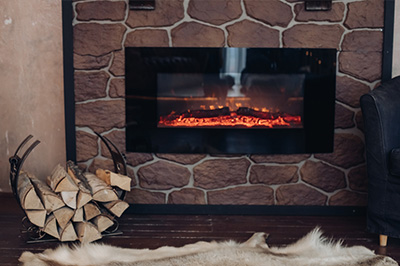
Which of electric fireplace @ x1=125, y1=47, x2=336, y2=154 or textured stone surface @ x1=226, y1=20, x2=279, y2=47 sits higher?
textured stone surface @ x1=226, y1=20, x2=279, y2=47

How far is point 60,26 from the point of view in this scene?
3.36 metres

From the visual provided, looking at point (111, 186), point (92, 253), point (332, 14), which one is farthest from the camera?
point (332, 14)

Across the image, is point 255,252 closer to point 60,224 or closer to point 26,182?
point 60,224

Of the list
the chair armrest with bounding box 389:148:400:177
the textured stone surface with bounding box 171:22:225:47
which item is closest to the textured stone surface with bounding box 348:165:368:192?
the chair armrest with bounding box 389:148:400:177

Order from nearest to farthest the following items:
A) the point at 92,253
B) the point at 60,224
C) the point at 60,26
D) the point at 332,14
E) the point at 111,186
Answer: the point at 92,253 → the point at 60,224 → the point at 111,186 → the point at 332,14 → the point at 60,26

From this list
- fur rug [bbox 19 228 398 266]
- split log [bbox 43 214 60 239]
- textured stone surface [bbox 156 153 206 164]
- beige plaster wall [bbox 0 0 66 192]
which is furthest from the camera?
beige plaster wall [bbox 0 0 66 192]

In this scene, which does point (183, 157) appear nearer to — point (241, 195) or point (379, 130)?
point (241, 195)

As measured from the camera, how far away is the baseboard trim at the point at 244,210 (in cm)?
323

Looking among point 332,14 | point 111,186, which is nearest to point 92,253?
point 111,186

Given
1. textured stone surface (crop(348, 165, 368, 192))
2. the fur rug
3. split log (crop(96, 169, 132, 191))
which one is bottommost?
the fur rug

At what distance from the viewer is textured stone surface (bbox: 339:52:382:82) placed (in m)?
3.14

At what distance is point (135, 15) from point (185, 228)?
141 centimetres

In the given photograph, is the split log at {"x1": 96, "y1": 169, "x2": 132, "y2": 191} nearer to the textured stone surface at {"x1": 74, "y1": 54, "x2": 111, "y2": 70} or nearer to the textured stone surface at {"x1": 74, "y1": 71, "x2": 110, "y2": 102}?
the textured stone surface at {"x1": 74, "y1": 71, "x2": 110, "y2": 102}

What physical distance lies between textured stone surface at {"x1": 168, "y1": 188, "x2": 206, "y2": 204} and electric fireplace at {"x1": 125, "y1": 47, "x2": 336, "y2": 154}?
0.28m
